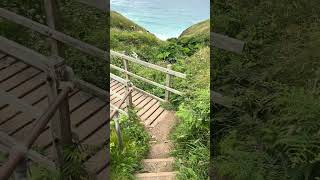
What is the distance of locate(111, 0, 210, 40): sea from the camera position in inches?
102

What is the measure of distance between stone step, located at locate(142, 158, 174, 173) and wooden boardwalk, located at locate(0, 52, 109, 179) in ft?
1.81

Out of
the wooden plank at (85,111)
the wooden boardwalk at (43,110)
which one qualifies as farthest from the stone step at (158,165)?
the wooden plank at (85,111)

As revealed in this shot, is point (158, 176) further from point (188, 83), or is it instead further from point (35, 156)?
point (35, 156)

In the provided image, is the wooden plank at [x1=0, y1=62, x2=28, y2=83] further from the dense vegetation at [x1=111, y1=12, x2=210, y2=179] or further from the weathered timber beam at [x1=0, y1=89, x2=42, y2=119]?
the dense vegetation at [x1=111, y1=12, x2=210, y2=179]

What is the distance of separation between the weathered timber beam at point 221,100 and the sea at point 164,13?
0.44 metres

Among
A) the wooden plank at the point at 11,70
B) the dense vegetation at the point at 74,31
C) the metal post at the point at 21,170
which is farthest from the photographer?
the wooden plank at the point at 11,70

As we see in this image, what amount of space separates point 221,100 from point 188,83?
0.28 meters

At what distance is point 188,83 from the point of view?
2.70m

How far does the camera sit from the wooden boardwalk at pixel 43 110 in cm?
332

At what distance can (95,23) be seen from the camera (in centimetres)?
430

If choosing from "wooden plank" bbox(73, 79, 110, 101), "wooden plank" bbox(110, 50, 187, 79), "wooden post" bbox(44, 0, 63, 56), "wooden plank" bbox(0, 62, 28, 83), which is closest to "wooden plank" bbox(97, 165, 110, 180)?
"wooden plank" bbox(73, 79, 110, 101)

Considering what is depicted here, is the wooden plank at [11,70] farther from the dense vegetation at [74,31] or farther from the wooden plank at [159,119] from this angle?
the wooden plank at [159,119]

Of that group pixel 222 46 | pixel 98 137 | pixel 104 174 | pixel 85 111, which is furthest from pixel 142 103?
pixel 85 111

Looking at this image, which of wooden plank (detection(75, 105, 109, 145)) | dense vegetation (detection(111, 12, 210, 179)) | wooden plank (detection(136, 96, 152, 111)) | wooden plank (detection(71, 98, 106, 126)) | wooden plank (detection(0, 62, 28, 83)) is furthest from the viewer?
wooden plank (detection(0, 62, 28, 83))
